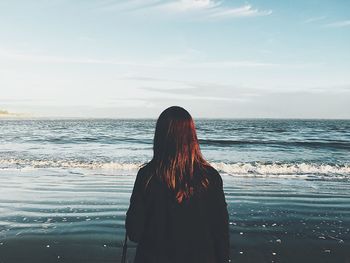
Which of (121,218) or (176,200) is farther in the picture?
(121,218)

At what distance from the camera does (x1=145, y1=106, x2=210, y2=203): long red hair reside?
2.47m

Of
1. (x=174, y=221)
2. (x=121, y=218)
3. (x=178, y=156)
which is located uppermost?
(x=178, y=156)

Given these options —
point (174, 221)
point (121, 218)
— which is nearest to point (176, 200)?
point (174, 221)

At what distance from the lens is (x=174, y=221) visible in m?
2.49

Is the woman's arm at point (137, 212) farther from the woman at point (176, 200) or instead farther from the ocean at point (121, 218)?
the ocean at point (121, 218)

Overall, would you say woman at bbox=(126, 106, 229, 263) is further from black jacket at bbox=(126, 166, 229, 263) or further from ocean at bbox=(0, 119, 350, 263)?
ocean at bbox=(0, 119, 350, 263)

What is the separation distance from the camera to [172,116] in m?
2.50

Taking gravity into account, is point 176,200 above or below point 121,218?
above

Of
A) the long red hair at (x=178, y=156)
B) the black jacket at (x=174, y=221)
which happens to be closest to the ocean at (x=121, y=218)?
the black jacket at (x=174, y=221)

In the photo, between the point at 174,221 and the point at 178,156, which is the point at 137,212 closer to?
the point at 174,221

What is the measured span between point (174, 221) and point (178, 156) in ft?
1.35

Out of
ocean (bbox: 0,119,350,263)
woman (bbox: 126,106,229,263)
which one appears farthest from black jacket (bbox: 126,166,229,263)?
ocean (bbox: 0,119,350,263)

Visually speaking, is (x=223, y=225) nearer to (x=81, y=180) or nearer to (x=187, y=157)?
(x=187, y=157)

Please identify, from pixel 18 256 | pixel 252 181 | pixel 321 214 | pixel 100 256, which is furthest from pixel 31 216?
A: pixel 252 181
